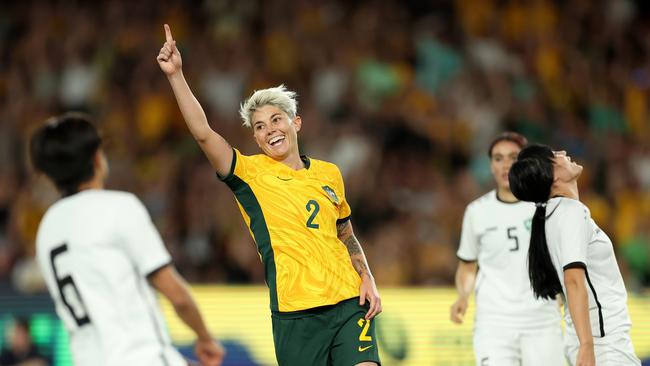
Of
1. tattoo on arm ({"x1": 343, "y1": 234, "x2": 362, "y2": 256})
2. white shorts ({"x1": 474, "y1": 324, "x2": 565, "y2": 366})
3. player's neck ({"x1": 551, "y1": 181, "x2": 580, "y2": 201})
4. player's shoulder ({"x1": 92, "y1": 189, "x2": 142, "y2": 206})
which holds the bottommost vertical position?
white shorts ({"x1": 474, "y1": 324, "x2": 565, "y2": 366})

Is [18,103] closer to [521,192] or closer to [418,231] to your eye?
[418,231]

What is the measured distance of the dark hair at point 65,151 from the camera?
15.5ft

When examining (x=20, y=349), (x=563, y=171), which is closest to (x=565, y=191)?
(x=563, y=171)

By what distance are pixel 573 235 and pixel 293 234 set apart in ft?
5.35

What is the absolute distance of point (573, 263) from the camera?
18.9 ft

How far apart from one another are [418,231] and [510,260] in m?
5.28

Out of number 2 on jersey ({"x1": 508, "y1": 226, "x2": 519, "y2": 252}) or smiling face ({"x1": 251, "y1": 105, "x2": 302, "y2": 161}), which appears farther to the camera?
number 2 on jersey ({"x1": 508, "y1": 226, "x2": 519, "y2": 252})

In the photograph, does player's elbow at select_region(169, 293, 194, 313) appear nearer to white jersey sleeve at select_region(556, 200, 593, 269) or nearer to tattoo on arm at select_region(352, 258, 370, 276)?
tattoo on arm at select_region(352, 258, 370, 276)

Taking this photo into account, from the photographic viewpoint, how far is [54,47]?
1449cm

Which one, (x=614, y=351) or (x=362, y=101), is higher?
(x=362, y=101)

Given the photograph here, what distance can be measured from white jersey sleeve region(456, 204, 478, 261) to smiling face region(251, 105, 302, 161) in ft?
6.86

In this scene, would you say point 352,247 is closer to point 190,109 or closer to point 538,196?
point 538,196

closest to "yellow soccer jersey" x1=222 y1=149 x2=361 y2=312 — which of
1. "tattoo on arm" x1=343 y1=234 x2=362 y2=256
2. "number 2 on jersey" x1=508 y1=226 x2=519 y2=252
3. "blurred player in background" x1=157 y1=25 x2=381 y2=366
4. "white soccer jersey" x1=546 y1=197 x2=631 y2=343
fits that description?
"blurred player in background" x1=157 y1=25 x2=381 y2=366

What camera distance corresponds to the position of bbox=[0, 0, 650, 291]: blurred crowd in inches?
497
